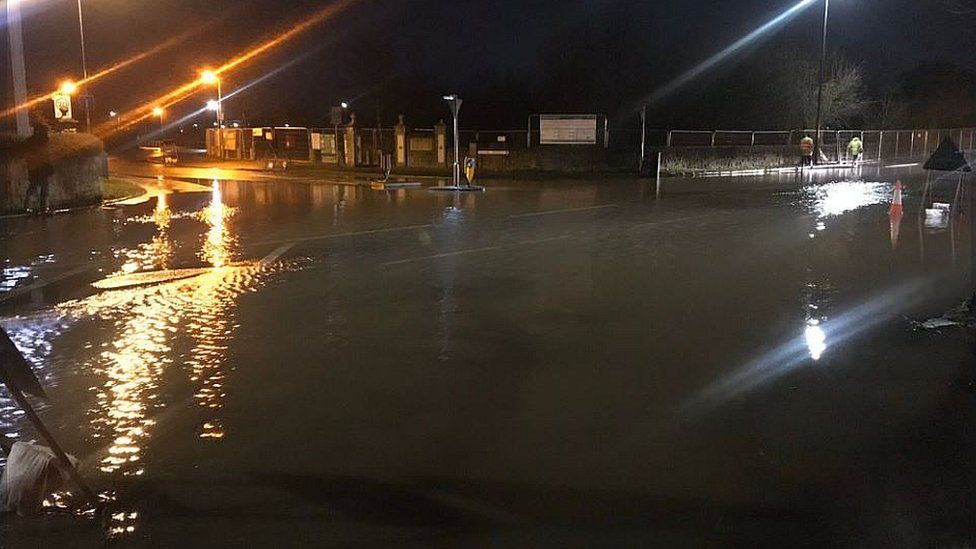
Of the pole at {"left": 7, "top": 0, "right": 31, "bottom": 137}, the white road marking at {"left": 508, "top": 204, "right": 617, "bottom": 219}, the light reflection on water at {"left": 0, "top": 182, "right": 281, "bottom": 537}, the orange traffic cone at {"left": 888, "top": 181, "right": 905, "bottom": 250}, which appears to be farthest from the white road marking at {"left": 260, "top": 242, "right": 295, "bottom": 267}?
the orange traffic cone at {"left": 888, "top": 181, "right": 905, "bottom": 250}

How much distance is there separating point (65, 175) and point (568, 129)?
22231 millimetres

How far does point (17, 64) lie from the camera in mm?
21734

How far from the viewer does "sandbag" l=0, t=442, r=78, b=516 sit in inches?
174

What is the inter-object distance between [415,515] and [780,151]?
4329cm

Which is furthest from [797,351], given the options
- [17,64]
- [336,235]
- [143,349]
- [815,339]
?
[17,64]

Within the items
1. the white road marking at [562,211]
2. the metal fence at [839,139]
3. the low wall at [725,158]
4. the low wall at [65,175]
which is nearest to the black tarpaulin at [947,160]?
the white road marking at [562,211]

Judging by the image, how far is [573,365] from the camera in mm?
7137

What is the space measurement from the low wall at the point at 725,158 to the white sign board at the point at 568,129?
3173 millimetres

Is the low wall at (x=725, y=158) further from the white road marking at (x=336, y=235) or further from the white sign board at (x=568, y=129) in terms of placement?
the white road marking at (x=336, y=235)

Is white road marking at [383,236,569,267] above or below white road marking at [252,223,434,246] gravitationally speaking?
below

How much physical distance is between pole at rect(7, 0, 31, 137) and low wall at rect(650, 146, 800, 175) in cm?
2384

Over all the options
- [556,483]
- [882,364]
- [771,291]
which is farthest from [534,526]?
[771,291]

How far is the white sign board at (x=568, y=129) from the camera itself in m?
37.8

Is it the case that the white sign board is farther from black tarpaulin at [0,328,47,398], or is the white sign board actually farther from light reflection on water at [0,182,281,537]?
black tarpaulin at [0,328,47,398]
